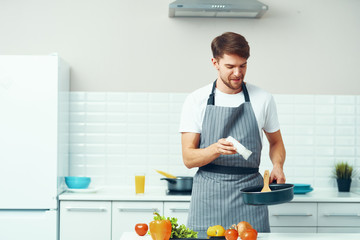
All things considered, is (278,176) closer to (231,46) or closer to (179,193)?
(231,46)

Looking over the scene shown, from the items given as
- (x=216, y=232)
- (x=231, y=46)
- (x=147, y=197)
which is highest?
(x=231, y=46)

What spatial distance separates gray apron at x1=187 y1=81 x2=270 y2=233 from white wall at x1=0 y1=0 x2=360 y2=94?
1.39 m

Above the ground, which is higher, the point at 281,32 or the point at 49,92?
the point at 281,32

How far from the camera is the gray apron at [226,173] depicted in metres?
2.34

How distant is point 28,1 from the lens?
3729mm

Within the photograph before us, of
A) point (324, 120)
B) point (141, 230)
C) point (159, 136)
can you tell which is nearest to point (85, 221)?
point (159, 136)

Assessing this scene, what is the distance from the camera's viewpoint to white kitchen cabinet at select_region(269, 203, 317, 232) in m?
3.22

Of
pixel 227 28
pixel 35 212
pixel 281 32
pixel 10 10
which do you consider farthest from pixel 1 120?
pixel 281 32

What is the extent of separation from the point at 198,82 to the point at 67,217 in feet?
4.90

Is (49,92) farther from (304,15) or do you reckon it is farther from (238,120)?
(304,15)

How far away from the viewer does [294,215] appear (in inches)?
127

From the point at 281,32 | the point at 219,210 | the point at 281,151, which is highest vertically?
the point at 281,32

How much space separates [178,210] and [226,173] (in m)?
0.93

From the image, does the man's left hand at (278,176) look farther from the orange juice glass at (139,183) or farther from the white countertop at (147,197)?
the orange juice glass at (139,183)
